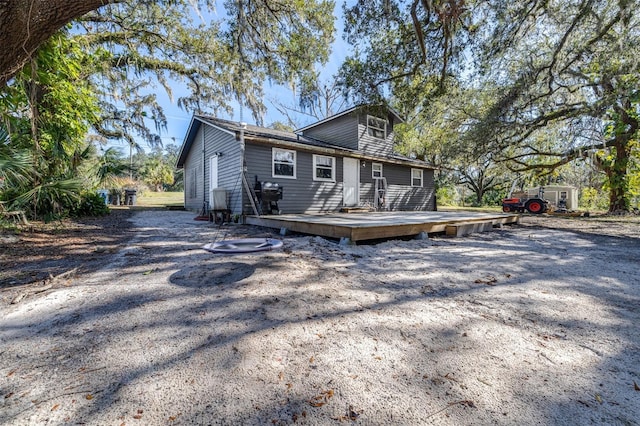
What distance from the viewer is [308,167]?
385 inches

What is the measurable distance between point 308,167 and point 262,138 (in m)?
2.09

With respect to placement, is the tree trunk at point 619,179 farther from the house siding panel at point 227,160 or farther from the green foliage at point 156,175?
the green foliage at point 156,175

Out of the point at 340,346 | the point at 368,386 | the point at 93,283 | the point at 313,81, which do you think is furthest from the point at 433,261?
the point at 313,81

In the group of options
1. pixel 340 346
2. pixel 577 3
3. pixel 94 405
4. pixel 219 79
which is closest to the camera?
pixel 94 405

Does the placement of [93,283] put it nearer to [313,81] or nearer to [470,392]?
[470,392]

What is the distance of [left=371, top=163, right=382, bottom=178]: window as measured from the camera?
1191 centimetres

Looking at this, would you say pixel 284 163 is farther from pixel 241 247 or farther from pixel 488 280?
pixel 488 280

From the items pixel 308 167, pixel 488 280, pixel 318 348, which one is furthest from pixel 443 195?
pixel 318 348

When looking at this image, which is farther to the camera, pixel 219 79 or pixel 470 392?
pixel 219 79

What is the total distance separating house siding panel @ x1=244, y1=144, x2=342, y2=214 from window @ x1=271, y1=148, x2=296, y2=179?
0.14 metres

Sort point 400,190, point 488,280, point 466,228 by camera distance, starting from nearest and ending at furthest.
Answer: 1. point 488,280
2. point 466,228
3. point 400,190

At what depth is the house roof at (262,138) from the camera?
8344mm

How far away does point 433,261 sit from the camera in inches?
157

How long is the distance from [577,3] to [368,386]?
33.8 ft
